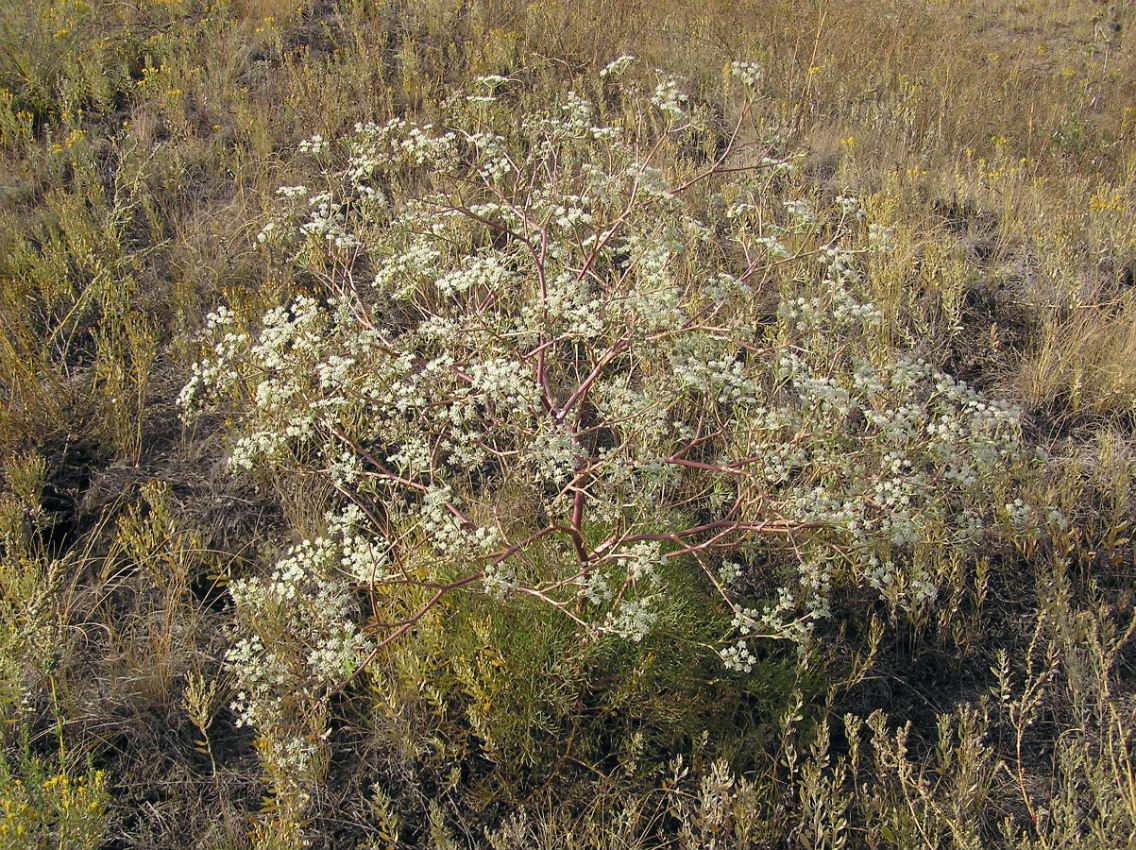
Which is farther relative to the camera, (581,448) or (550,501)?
(550,501)

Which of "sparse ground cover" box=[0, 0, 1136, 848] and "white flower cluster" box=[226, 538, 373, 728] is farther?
"sparse ground cover" box=[0, 0, 1136, 848]

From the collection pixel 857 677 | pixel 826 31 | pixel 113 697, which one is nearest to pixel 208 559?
pixel 113 697

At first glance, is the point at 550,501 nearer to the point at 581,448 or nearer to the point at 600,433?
the point at 600,433

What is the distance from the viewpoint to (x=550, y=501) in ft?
11.3

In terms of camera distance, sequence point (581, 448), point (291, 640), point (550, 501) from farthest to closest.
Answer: point (550, 501)
point (291, 640)
point (581, 448)

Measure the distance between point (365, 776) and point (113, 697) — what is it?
39.5 inches

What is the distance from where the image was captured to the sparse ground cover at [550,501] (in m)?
2.54

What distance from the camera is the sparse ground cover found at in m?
2.54

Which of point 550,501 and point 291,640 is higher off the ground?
point 550,501

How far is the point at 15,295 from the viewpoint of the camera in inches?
168

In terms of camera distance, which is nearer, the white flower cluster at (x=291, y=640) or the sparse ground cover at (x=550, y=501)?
the white flower cluster at (x=291, y=640)

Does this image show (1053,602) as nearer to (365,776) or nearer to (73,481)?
(365,776)

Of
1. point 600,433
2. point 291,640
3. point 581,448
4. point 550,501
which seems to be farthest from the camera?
point 600,433

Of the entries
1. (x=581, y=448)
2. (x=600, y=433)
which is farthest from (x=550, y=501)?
(x=581, y=448)
